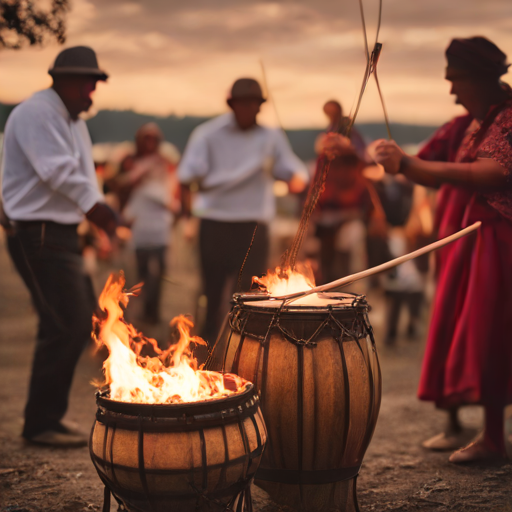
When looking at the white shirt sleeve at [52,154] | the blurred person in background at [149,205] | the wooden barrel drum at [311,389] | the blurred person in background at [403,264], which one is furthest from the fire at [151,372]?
the blurred person in background at [403,264]

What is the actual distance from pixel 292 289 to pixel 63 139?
157 cm

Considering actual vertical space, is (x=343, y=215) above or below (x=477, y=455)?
above

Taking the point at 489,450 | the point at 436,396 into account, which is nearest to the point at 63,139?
the point at 436,396

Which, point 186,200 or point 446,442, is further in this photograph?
point 186,200

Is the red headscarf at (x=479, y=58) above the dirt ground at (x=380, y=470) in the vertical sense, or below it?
above

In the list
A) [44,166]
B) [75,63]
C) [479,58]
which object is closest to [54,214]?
[44,166]

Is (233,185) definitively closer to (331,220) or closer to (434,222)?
(434,222)

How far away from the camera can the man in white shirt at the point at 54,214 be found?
147 inches

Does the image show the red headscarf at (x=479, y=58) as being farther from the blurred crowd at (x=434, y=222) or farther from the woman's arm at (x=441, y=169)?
the woman's arm at (x=441, y=169)

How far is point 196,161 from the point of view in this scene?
5461 mm

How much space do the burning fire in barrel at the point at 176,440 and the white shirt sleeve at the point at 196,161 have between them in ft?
10.0

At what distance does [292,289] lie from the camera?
316 centimetres

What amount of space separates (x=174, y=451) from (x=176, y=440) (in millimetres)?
35

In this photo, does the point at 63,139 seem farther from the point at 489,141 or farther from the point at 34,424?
the point at 489,141
